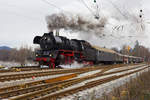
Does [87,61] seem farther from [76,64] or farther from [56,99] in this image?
[56,99]

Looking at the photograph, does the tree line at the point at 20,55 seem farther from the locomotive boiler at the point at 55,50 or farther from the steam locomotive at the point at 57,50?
the locomotive boiler at the point at 55,50

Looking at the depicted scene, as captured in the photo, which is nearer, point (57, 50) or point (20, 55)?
point (57, 50)

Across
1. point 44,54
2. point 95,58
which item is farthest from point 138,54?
point 44,54

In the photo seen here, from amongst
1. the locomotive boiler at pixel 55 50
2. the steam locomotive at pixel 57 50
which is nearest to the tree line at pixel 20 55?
the steam locomotive at pixel 57 50

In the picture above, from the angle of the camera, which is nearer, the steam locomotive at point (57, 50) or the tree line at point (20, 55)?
the steam locomotive at point (57, 50)

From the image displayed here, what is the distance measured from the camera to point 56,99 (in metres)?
6.29

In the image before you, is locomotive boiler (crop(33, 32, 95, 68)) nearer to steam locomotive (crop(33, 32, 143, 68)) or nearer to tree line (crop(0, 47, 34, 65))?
steam locomotive (crop(33, 32, 143, 68))

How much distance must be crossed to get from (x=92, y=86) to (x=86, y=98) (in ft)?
8.46

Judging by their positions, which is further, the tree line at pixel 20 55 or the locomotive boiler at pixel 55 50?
the tree line at pixel 20 55

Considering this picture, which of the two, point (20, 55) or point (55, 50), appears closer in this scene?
point (55, 50)

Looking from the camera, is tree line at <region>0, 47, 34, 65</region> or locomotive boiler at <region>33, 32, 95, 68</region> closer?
locomotive boiler at <region>33, 32, 95, 68</region>

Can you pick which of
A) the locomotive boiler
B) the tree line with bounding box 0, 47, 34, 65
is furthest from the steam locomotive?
the tree line with bounding box 0, 47, 34, 65

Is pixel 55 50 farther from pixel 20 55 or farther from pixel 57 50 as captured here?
pixel 20 55

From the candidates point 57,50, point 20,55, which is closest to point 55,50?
point 57,50
